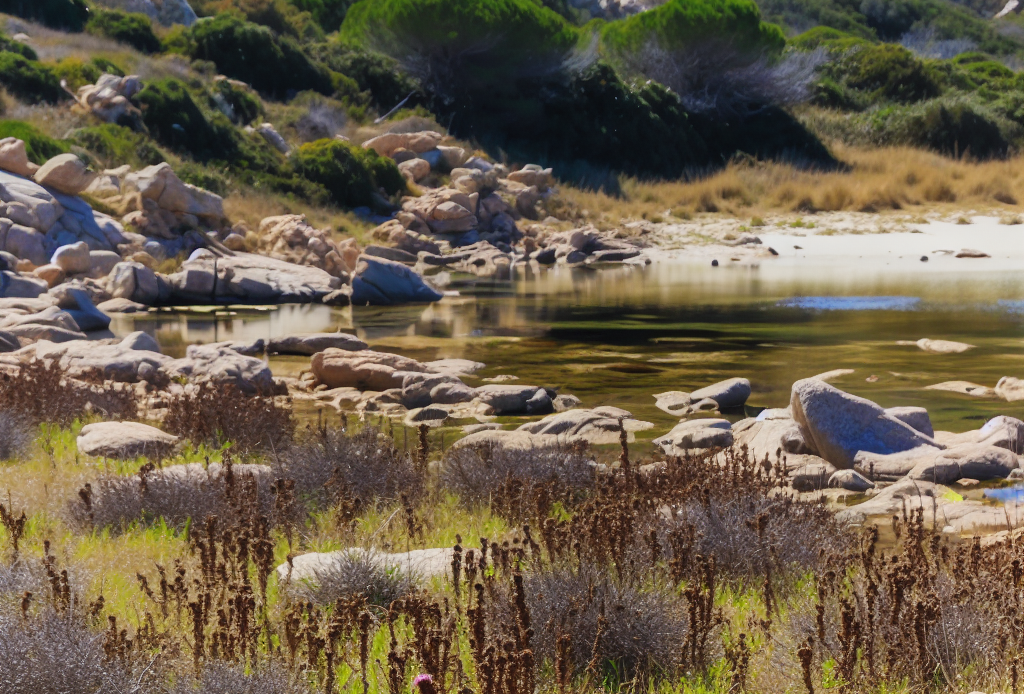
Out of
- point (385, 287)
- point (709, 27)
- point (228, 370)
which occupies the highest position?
point (709, 27)

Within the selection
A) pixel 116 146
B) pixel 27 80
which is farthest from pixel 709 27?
pixel 27 80

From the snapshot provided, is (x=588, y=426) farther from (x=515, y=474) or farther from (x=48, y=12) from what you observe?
(x=48, y=12)

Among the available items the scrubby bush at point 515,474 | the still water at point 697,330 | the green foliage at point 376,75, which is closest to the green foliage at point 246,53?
the green foliage at point 376,75

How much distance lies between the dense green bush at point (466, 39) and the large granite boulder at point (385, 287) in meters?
20.0

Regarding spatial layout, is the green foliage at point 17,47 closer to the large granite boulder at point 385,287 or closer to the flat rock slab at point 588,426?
the large granite boulder at point 385,287

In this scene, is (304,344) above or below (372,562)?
above

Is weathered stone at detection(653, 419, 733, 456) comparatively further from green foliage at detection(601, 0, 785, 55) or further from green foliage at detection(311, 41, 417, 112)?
green foliage at detection(601, 0, 785, 55)

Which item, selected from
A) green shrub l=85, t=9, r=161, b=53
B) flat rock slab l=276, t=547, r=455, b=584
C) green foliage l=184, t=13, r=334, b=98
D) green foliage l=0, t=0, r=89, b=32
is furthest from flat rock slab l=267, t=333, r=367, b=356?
green foliage l=0, t=0, r=89, b=32

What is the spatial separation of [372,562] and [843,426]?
4.31 m

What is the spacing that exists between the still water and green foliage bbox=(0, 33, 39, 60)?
15.0m

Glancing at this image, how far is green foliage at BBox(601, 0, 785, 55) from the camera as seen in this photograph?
135 feet

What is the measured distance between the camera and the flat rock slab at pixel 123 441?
6379mm

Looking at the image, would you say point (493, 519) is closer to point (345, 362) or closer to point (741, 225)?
point (345, 362)

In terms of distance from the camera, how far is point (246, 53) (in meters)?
35.3
